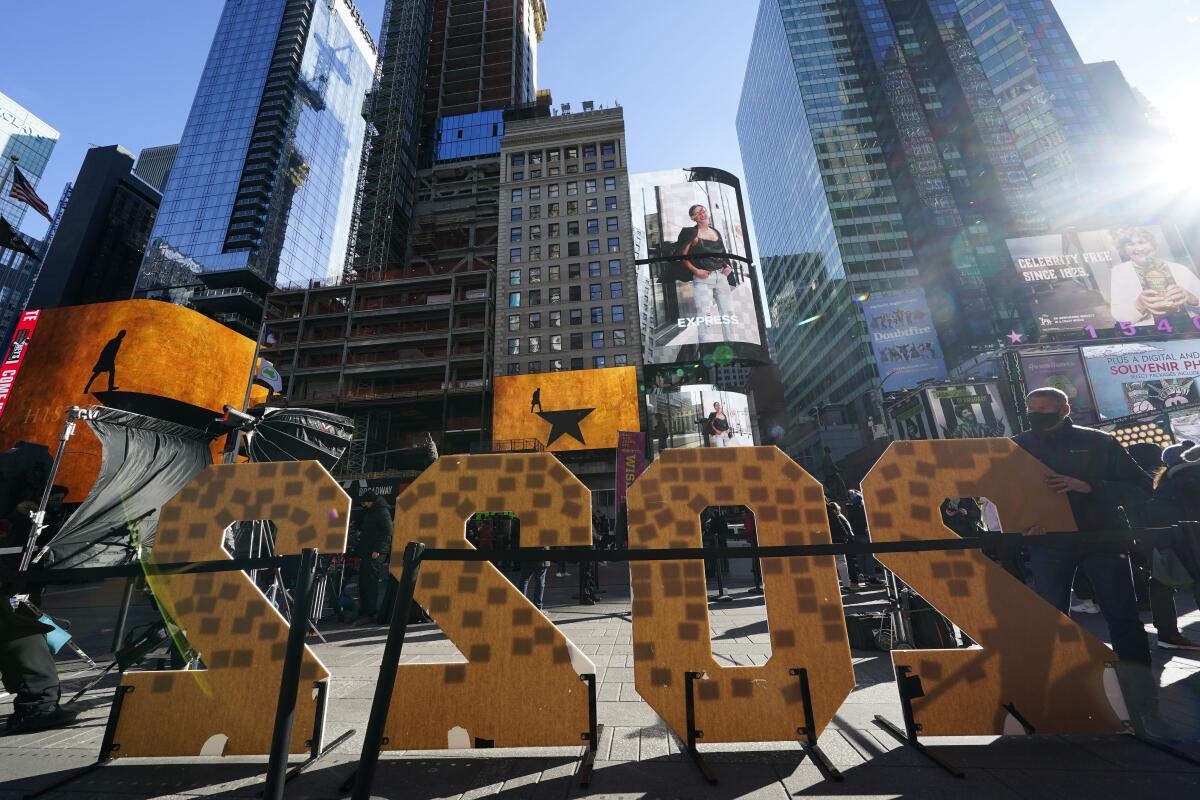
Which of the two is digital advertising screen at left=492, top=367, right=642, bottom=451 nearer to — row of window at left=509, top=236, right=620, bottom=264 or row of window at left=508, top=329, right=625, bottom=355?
row of window at left=508, top=329, right=625, bottom=355

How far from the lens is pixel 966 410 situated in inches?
1156

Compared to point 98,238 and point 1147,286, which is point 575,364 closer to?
point 1147,286

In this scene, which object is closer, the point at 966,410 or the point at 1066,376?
the point at 1066,376

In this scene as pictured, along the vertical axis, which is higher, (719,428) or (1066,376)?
(1066,376)

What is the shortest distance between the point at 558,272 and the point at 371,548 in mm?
38492

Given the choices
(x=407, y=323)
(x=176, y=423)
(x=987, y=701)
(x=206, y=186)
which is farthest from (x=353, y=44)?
(x=987, y=701)

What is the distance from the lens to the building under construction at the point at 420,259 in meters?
40.3

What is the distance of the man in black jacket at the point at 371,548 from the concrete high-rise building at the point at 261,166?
217ft

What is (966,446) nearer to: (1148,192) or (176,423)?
(176,423)

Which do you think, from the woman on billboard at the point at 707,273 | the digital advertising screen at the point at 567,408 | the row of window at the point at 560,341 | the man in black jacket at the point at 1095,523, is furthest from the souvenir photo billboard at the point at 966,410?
the man in black jacket at the point at 1095,523

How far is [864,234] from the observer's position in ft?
185

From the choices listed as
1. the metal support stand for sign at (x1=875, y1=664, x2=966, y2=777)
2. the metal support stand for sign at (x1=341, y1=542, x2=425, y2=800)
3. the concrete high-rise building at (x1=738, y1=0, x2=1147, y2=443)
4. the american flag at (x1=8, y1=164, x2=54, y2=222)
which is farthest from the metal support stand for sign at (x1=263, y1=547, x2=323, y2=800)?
the concrete high-rise building at (x1=738, y1=0, x2=1147, y2=443)

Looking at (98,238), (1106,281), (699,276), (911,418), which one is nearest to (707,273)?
(699,276)

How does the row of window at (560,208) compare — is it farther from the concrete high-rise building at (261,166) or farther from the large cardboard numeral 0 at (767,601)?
the large cardboard numeral 0 at (767,601)
